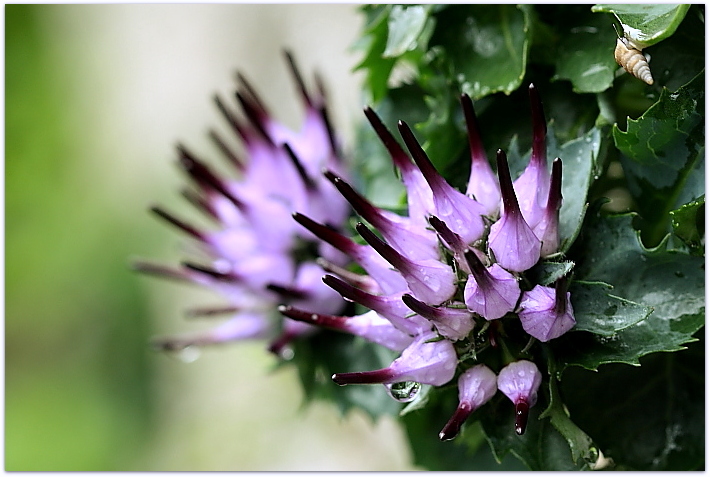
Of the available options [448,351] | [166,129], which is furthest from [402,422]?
[166,129]

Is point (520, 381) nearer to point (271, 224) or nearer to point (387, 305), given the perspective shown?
point (387, 305)

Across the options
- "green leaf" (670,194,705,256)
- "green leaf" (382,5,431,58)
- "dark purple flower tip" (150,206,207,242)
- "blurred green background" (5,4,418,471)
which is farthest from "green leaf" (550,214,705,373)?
"blurred green background" (5,4,418,471)

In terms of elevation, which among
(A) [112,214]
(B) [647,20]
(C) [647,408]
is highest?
(B) [647,20]

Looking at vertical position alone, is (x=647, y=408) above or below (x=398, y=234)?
below

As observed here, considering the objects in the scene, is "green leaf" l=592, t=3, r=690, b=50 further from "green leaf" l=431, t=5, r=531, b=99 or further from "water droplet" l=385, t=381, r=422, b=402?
"water droplet" l=385, t=381, r=422, b=402

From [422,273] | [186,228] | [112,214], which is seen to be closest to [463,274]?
[422,273]

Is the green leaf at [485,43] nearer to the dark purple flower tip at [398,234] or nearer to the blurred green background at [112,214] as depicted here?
the dark purple flower tip at [398,234]

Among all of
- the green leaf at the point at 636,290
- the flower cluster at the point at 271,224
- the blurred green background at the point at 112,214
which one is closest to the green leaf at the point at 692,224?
the green leaf at the point at 636,290
